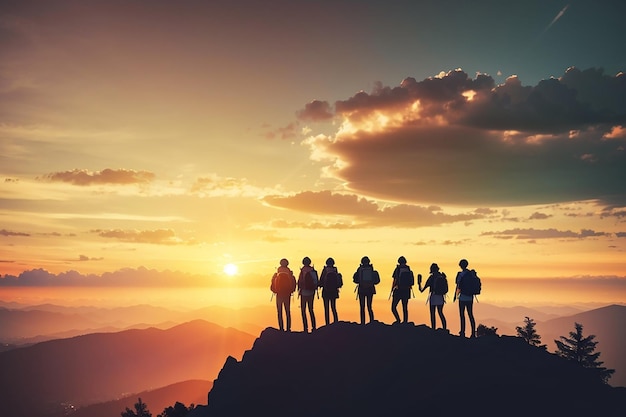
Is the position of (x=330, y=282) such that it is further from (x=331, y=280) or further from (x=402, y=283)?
(x=402, y=283)

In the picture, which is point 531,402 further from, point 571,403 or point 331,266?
point 331,266

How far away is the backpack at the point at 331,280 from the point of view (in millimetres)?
26438

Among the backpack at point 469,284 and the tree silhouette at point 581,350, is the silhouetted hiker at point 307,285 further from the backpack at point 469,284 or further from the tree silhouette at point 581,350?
the tree silhouette at point 581,350

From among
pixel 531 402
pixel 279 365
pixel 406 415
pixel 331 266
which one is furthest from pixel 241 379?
pixel 531 402

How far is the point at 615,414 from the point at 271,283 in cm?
1570

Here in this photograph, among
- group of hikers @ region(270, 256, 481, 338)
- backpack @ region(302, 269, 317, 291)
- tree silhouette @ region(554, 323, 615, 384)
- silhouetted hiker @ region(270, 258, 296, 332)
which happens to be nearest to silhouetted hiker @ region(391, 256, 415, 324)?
group of hikers @ region(270, 256, 481, 338)

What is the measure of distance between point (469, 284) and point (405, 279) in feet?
9.87

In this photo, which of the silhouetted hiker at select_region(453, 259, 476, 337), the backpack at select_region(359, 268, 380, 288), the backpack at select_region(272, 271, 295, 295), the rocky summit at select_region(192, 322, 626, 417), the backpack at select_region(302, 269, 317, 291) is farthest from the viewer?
the backpack at select_region(272, 271, 295, 295)

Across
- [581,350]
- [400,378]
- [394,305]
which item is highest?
[394,305]

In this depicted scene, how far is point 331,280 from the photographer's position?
2647cm

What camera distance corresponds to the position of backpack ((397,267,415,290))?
25.9 m

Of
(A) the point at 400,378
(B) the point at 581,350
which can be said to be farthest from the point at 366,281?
(B) the point at 581,350

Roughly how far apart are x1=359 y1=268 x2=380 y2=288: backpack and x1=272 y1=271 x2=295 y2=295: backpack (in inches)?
140

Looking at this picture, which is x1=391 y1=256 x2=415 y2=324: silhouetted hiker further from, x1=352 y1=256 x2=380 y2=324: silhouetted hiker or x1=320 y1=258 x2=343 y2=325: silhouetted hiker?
x1=320 y1=258 x2=343 y2=325: silhouetted hiker
